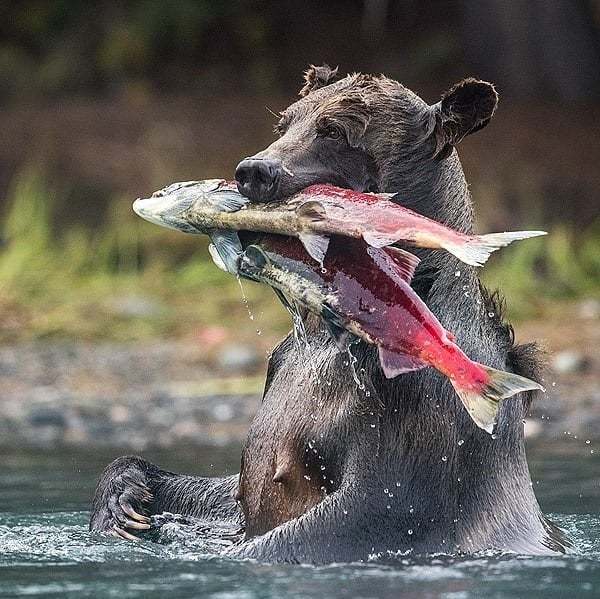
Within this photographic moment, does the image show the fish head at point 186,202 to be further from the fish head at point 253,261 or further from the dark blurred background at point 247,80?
the dark blurred background at point 247,80

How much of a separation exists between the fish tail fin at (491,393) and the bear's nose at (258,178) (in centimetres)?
98

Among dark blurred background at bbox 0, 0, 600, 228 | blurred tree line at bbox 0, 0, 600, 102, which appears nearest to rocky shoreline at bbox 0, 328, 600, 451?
dark blurred background at bbox 0, 0, 600, 228

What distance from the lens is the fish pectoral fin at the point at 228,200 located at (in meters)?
5.60

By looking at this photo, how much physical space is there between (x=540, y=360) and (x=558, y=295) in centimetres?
654

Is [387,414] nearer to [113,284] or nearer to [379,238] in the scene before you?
[379,238]

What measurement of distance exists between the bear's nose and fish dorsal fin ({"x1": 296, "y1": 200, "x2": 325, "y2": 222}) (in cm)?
20

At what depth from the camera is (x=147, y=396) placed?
34.6ft

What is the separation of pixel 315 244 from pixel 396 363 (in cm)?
47

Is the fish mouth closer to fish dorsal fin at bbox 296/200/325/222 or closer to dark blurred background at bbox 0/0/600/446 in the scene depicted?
fish dorsal fin at bbox 296/200/325/222

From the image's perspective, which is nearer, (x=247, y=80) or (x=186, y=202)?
(x=186, y=202)

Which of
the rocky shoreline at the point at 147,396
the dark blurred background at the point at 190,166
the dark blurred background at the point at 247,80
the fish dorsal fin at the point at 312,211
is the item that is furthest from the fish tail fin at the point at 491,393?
the dark blurred background at the point at 247,80

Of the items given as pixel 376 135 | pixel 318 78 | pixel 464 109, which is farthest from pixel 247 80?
pixel 464 109

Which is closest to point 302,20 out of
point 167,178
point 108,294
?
point 167,178

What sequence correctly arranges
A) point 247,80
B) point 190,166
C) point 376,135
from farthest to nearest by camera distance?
1. point 247,80
2. point 190,166
3. point 376,135
